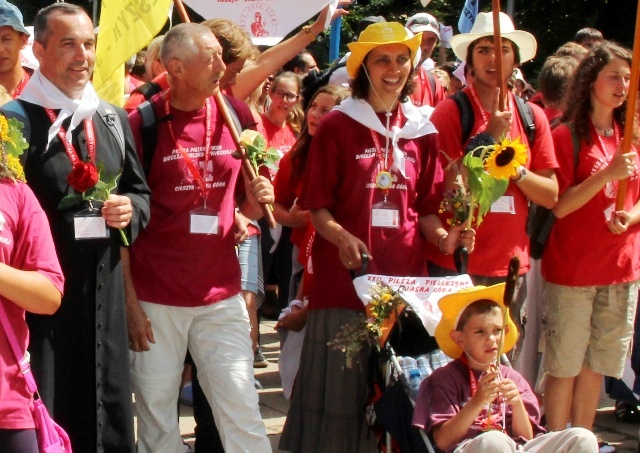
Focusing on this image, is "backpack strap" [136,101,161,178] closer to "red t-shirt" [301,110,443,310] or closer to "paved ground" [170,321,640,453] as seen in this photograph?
"red t-shirt" [301,110,443,310]

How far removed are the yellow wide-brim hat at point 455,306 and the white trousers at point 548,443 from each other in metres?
0.49

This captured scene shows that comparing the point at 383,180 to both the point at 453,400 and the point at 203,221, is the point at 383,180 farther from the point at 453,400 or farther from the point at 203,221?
Result: the point at 453,400

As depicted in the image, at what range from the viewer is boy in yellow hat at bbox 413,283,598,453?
4578 mm

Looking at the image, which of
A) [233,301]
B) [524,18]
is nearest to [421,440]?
[233,301]

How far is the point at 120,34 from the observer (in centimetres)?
541

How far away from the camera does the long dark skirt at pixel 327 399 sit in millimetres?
5367

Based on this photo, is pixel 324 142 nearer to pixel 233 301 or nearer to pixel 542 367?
pixel 233 301

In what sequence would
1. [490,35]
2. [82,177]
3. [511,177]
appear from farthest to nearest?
[490,35] → [511,177] → [82,177]

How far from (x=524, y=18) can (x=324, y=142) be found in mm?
16907

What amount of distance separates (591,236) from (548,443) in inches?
70.9

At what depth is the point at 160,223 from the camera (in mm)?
5160

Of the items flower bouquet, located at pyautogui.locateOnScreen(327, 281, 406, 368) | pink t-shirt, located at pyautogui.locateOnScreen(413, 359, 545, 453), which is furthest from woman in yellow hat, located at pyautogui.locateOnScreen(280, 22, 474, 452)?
pink t-shirt, located at pyautogui.locateOnScreen(413, 359, 545, 453)

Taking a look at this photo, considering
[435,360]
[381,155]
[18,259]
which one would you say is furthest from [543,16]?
[18,259]

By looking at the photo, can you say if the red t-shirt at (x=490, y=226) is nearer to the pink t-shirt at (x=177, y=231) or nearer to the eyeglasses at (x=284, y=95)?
the pink t-shirt at (x=177, y=231)
